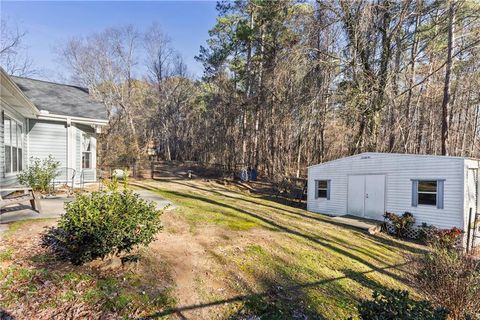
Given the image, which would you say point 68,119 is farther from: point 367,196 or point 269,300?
point 367,196

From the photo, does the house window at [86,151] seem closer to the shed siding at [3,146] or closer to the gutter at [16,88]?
the shed siding at [3,146]

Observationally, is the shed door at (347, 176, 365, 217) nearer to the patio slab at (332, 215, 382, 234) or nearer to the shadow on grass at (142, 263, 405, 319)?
the patio slab at (332, 215, 382, 234)

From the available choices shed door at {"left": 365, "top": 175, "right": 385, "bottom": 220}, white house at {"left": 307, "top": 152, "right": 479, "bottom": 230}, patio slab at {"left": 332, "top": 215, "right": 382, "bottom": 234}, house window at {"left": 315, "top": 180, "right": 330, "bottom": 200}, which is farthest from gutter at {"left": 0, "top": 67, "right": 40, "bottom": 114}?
shed door at {"left": 365, "top": 175, "right": 385, "bottom": 220}

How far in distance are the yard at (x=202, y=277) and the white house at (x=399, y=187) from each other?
12.9 ft

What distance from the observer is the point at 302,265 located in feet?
18.0

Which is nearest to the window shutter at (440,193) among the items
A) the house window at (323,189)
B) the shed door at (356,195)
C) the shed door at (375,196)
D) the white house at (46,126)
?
the shed door at (375,196)

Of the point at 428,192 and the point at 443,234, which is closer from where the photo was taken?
the point at 443,234

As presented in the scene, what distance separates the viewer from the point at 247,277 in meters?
4.57

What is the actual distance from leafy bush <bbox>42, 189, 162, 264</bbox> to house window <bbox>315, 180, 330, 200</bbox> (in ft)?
35.8

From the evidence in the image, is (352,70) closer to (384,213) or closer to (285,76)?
(285,76)

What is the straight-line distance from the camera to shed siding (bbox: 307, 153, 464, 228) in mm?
9391

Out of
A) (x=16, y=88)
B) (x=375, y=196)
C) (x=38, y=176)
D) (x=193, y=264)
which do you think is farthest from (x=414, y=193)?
(x=38, y=176)

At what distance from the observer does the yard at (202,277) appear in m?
3.27

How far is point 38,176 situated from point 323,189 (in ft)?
39.3
